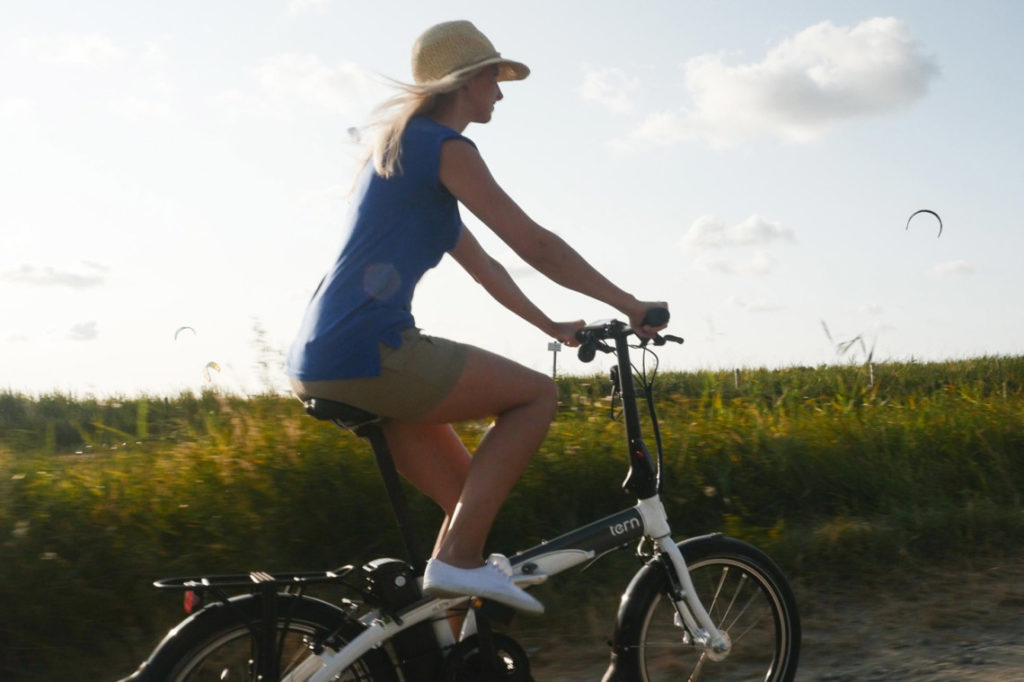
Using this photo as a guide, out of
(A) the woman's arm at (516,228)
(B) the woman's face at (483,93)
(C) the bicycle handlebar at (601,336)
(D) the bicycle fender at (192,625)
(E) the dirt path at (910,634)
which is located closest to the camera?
(D) the bicycle fender at (192,625)

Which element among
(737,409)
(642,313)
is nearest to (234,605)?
(642,313)

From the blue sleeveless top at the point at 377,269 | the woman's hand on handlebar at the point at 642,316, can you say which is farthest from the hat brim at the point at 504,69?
the woman's hand on handlebar at the point at 642,316

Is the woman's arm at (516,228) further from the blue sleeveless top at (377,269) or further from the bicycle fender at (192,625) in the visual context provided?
the bicycle fender at (192,625)

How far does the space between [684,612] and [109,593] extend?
2.34 m

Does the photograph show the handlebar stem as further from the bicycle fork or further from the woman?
the woman

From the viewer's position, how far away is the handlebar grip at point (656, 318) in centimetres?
314

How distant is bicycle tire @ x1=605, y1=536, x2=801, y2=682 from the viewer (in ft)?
11.1

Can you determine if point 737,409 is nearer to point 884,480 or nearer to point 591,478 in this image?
point 884,480

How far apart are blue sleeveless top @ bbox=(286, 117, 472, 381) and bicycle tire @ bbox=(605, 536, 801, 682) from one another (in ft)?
3.91

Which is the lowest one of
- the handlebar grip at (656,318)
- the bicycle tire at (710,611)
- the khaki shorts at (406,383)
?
the bicycle tire at (710,611)

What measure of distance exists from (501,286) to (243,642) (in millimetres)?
1418

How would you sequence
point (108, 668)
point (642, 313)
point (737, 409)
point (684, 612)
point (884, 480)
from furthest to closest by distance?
1. point (737, 409)
2. point (884, 480)
3. point (108, 668)
4. point (684, 612)
5. point (642, 313)

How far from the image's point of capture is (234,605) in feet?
9.48

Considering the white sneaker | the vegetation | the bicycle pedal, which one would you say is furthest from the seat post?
the vegetation
